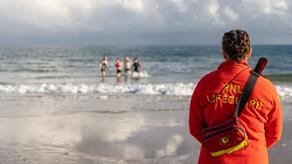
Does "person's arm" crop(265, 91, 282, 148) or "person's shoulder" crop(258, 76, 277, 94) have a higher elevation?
"person's shoulder" crop(258, 76, 277, 94)

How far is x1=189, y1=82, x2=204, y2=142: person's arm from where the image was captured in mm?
2951

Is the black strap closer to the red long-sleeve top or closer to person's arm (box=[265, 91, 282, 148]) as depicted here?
the red long-sleeve top

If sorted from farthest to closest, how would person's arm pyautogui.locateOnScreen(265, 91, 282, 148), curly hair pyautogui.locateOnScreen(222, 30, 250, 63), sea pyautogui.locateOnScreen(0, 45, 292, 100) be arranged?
sea pyautogui.locateOnScreen(0, 45, 292, 100) < person's arm pyautogui.locateOnScreen(265, 91, 282, 148) < curly hair pyautogui.locateOnScreen(222, 30, 250, 63)

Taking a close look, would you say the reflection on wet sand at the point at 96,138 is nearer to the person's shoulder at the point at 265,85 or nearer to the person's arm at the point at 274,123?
the person's arm at the point at 274,123

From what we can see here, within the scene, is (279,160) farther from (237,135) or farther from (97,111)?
(97,111)

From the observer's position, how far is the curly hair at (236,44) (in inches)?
111

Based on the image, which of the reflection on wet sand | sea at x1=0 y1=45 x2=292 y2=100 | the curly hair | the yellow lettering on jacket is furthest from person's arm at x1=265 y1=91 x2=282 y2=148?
sea at x1=0 y1=45 x2=292 y2=100

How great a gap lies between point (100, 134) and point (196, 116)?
268 inches

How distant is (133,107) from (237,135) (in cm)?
1173

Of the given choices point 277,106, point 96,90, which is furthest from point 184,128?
point 96,90

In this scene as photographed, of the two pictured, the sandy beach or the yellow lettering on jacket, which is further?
the sandy beach

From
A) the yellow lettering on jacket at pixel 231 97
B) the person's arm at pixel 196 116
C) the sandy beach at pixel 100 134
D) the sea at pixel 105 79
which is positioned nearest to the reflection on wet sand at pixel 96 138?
the sandy beach at pixel 100 134

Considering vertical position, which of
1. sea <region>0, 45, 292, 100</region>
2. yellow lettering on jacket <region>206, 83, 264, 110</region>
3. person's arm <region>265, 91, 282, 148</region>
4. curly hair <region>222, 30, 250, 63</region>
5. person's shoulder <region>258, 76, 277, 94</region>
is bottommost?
sea <region>0, 45, 292, 100</region>

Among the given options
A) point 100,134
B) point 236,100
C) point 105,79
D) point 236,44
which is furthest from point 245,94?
point 105,79
